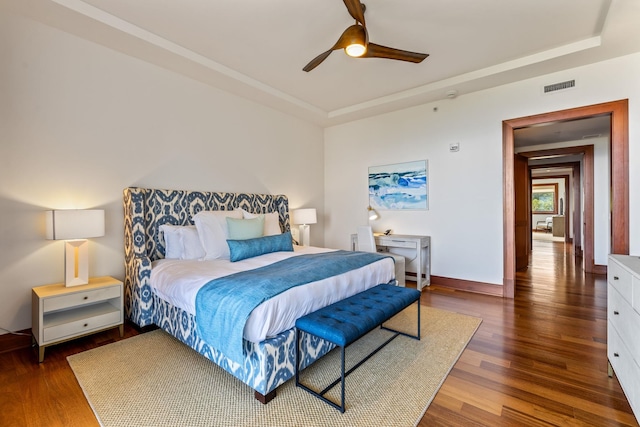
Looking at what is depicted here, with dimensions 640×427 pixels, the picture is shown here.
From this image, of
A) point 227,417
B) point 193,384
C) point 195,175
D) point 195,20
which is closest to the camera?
point 227,417

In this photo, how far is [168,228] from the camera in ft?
10.2

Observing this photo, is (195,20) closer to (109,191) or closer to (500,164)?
(109,191)

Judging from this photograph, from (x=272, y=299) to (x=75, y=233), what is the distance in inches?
73.1

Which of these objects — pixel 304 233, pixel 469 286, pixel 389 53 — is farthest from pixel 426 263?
pixel 389 53

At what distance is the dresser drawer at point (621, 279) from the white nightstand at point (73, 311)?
Result: 3659 millimetres

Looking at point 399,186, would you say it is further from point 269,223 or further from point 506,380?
point 506,380

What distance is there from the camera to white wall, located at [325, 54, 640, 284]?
10.5ft

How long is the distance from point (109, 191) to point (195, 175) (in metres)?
0.96

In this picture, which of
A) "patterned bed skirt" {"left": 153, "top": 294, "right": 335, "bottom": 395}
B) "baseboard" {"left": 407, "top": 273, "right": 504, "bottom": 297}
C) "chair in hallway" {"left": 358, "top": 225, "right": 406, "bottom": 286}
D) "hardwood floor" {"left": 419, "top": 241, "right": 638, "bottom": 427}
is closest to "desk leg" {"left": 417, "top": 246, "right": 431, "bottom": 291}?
"baseboard" {"left": 407, "top": 273, "right": 504, "bottom": 297}

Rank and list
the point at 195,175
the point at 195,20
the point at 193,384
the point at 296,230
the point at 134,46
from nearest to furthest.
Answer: the point at 193,384 → the point at 195,20 → the point at 134,46 → the point at 195,175 → the point at 296,230

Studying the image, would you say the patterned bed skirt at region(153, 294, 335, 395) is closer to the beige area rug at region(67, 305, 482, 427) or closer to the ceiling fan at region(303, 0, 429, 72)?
the beige area rug at region(67, 305, 482, 427)

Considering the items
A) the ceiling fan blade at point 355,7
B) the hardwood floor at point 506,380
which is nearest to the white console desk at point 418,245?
the hardwood floor at point 506,380

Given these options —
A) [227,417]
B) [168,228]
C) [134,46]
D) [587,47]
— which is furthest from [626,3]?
[168,228]

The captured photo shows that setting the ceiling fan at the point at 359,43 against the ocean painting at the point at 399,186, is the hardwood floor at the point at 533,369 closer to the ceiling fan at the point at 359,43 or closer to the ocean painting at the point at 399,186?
the ocean painting at the point at 399,186
